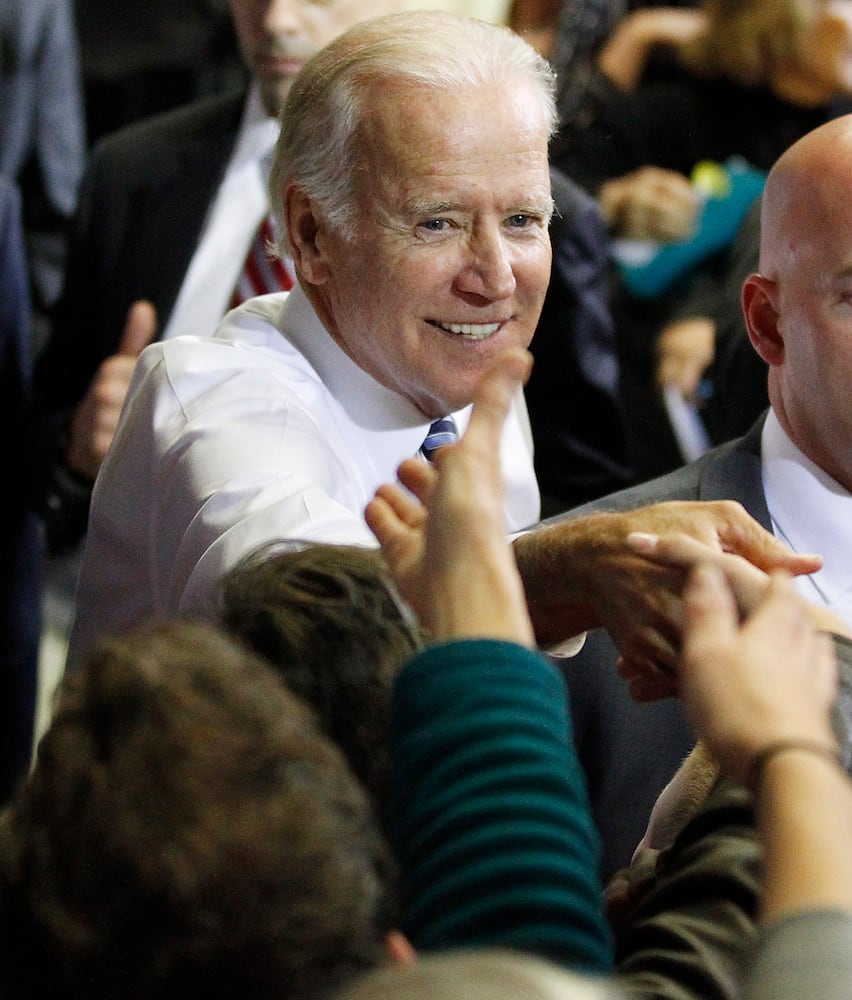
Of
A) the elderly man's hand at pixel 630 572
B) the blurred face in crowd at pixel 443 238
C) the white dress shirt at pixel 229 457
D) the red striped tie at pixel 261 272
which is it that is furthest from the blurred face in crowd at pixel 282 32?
the elderly man's hand at pixel 630 572

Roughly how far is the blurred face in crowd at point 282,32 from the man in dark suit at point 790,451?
914 mm

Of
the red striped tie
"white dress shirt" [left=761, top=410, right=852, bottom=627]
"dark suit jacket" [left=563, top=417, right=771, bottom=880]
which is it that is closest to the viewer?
"dark suit jacket" [left=563, top=417, right=771, bottom=880]

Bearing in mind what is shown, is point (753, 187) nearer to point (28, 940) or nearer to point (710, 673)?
point (710, 673)

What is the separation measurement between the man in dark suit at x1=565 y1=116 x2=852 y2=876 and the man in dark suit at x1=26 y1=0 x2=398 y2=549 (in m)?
0.91

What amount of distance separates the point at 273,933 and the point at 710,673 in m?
0.28

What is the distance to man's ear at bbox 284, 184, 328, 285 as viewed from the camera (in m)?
1.71

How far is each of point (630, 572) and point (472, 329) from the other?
1.79 ft

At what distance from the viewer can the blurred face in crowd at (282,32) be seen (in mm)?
2416

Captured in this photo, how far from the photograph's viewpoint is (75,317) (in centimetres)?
250

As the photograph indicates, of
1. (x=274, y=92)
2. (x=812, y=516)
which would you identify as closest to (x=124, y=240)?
(x=274, y=92)

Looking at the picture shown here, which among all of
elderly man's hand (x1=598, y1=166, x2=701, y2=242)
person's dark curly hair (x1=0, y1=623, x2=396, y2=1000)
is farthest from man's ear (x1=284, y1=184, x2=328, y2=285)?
elderly man's hand (x1=598, y1=166, x2=701, y2=242)

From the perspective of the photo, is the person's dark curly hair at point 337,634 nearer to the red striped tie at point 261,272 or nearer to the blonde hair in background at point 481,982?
the blonde hair in background at point 481,982

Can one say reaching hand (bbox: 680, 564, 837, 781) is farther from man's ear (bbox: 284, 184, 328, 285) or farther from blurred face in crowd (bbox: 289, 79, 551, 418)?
man's ear (bbox: 284, 184, 328, 285)

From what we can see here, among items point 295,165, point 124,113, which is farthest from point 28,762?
point 124,113
